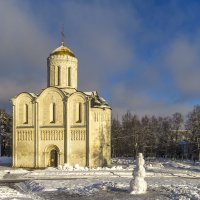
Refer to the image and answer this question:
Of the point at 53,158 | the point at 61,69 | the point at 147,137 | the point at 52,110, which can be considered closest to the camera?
the point at 53,158

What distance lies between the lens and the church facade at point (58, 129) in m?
35.9

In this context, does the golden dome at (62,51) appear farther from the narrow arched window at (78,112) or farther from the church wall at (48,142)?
the church wall at (48,142)

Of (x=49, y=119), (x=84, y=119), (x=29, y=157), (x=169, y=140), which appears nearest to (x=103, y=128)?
(x=84, y=119)

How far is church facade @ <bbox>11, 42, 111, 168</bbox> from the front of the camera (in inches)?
1414

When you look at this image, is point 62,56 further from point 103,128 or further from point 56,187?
point 56,187

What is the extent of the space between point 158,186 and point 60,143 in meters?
17.2

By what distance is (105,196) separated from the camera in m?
17.4

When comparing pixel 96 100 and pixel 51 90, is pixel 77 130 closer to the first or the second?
pixel 96 100

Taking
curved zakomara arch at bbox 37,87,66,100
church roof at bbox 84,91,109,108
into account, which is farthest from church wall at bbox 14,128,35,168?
church roof at bbox 84,91,109,108

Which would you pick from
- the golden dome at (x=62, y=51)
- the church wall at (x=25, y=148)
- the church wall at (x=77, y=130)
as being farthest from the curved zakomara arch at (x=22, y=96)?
the golden dome at (x=62, y=51)

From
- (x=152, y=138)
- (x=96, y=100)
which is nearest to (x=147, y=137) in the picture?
(x=152, y=138)

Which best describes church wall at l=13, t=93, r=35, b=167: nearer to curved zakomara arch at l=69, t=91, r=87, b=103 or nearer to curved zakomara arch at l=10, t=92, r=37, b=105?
curved zakomara arch at l=10, t=92, r=37, b=105

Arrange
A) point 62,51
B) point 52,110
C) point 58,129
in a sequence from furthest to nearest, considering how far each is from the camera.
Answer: point 62,51 → point 52,110 → point 58,129

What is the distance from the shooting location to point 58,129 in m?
36.6
